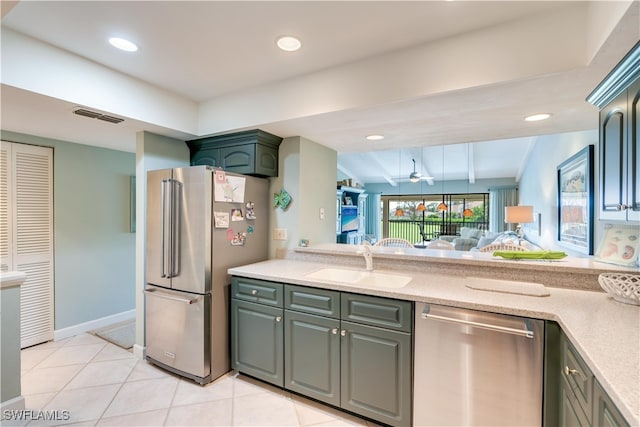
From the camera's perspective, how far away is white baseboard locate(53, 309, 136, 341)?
10.6 ft

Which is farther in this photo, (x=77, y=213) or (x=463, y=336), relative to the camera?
(x=77, y=213)

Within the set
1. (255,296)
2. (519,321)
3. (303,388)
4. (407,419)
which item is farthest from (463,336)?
(255,296)

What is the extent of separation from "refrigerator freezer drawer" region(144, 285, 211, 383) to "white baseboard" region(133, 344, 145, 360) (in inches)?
6.1

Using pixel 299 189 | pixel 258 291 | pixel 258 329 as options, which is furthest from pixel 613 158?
pixel 258 329

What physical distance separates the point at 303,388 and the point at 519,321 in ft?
4.81

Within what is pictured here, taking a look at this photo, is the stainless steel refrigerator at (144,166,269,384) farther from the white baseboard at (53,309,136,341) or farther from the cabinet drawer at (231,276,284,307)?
the white baseboard at (53,309,136,341)

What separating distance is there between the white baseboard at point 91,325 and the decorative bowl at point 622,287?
4.65 m

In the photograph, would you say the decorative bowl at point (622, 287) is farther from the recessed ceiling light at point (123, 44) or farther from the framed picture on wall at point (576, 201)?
the recessed ceiling light at point (123, 44)

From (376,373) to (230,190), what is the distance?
176 cm

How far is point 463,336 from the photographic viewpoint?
5.37 ft

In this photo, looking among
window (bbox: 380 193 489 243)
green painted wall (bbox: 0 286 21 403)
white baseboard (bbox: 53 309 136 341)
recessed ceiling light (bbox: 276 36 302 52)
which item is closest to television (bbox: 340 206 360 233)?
window (bbox: 380 193 489 243)

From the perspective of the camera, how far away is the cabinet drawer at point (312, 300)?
2010 mm

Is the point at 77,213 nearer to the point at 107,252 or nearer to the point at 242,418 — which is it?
the point at 107,252

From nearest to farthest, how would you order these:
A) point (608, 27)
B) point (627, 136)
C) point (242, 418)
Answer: point (608, 27) → point (627, 136) → point (242, 418)
